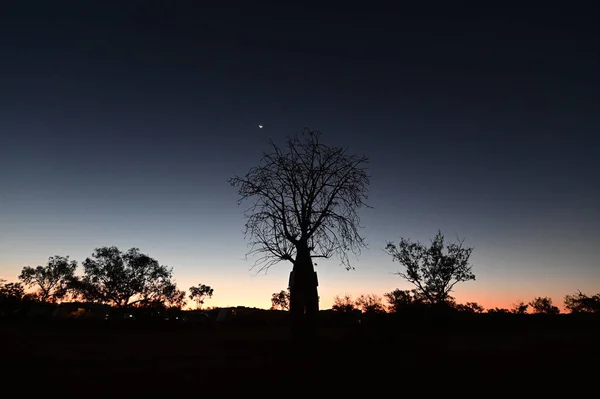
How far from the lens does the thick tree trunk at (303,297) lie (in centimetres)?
1212

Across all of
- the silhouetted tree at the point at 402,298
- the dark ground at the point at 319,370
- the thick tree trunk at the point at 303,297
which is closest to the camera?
the dark ground at the point at 319,370

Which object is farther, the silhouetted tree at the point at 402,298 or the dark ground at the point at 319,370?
the silhouetted tree at the point at 402,298

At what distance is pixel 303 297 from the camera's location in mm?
12406

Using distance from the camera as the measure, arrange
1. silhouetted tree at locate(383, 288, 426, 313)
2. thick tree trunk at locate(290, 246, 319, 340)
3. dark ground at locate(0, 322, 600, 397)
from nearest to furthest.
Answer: dark ground at locate(0, 322, 600, 397), thick tree trunk at locate(290, 246, 319, 340), silhouetted tree at locate(383, 288, 426, 313)

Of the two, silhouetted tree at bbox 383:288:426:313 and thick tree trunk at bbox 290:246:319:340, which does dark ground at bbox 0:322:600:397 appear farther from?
silhouetted tree at bbox 383:288:426:313

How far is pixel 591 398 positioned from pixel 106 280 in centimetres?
4823

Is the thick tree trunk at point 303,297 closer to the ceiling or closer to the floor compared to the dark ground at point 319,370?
closer to the ceiling

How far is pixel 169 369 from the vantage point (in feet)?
28.3

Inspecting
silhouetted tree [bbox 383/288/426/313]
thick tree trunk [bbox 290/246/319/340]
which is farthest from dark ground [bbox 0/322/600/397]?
silhouetted tree [bbox 383/288/426/313]

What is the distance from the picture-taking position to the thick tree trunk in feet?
39.8

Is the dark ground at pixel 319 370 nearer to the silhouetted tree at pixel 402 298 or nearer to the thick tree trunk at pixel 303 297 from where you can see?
the thick tree trunk at pixel 303 297

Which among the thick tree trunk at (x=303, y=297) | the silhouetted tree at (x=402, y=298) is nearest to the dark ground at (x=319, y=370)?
the thick tree trunk at (x=303, y=297)

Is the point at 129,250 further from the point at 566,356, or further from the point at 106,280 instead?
the point at 566,356

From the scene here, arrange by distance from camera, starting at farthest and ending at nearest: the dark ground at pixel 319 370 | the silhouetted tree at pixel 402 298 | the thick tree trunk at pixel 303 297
→ 1. the silhouetted tree at pixel 402 298
2. the thick tree trunk at pixel 303 297
3. the dark ground at pixel 319 370
